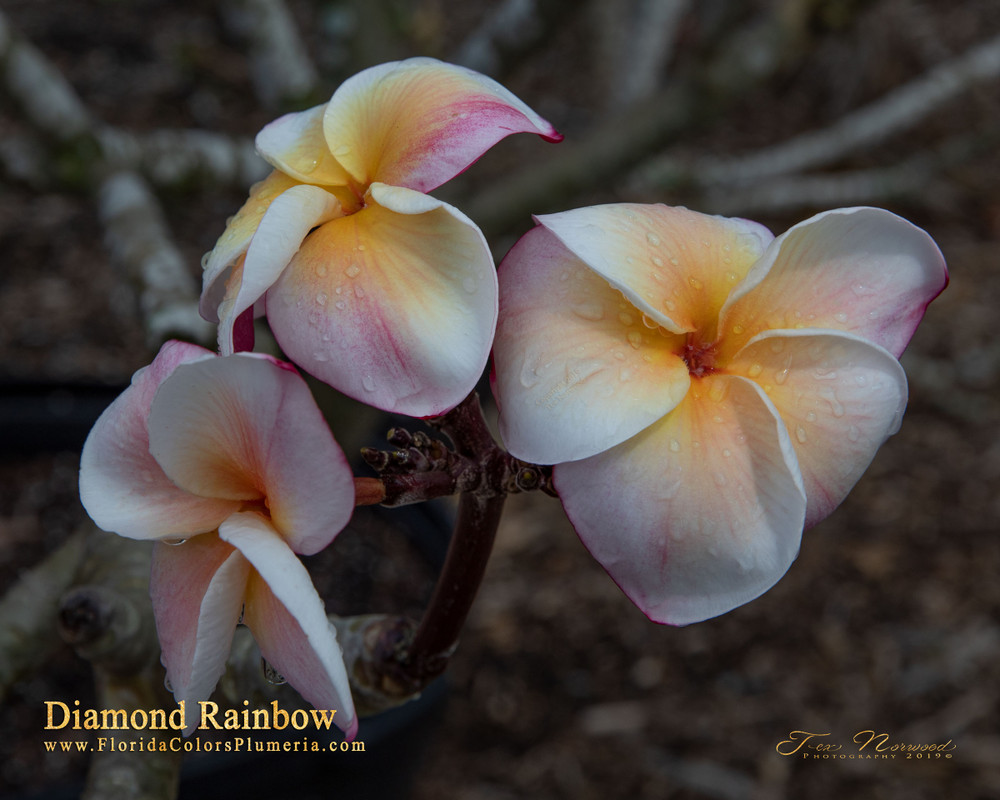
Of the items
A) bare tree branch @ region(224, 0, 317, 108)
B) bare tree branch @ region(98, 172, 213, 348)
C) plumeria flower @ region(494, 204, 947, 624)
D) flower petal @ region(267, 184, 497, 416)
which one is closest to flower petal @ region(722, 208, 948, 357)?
plumeria flower @ region(494, 204, 947, 624)

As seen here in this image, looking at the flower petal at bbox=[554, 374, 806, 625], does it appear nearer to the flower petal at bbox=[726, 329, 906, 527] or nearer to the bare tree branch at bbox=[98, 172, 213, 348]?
the flower petal at bbox=[726, 329, 906, 527]

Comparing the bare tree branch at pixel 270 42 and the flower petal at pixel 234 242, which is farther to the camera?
the bare tree branch at pixel 270 42

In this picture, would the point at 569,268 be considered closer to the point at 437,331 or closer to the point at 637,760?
the point at 437,331

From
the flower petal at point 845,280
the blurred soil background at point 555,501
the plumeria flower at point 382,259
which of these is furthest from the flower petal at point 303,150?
the blurred soil background at point 555,501

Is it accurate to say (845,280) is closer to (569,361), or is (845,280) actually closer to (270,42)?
(569,361)

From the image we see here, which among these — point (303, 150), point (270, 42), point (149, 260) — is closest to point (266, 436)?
point (303, 150)

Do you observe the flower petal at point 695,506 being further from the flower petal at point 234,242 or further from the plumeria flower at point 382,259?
the flower petal at point 234,242

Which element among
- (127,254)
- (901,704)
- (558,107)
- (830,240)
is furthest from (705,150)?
(830,240)
